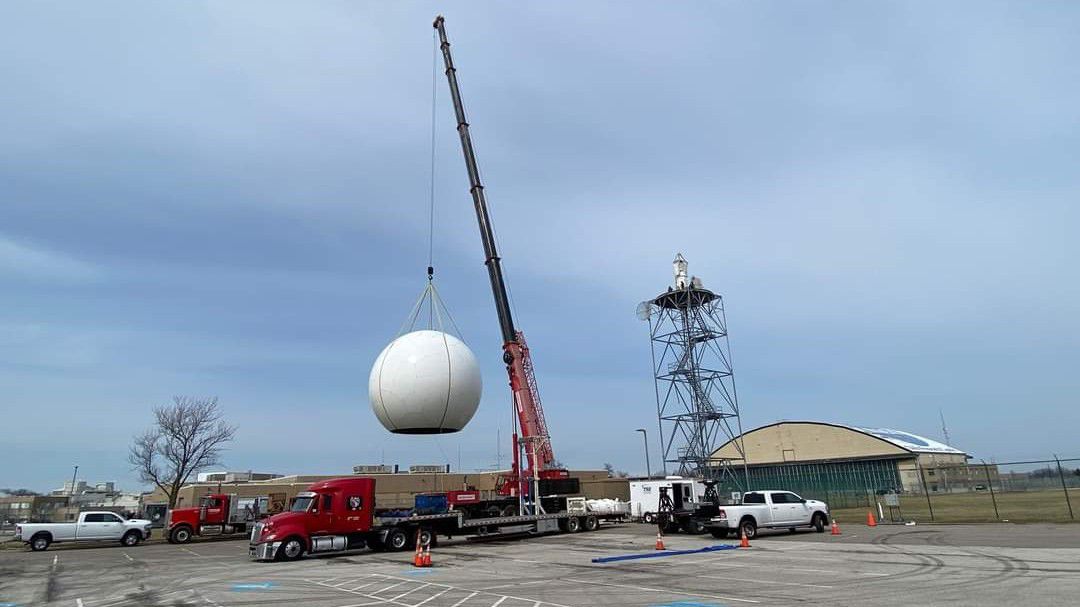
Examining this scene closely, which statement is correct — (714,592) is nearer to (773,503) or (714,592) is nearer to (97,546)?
(773,503)

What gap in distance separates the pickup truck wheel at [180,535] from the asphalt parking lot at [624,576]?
1084cm

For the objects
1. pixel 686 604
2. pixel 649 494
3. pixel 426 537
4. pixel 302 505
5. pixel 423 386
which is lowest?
pixel 686 604

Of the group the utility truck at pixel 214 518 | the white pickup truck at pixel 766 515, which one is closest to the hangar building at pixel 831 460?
the white pickup truck at pixel 766 515

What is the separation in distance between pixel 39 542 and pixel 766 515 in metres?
33.1

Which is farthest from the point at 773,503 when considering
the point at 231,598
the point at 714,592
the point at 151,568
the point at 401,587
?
the point at 151,568

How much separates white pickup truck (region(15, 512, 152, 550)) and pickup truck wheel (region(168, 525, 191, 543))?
117 cm

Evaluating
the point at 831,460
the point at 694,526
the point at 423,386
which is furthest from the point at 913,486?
the point at 423,386

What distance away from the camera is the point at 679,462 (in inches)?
1718

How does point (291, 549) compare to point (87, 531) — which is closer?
point (291, 549)

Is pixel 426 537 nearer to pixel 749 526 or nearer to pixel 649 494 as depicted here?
pixel 749 526

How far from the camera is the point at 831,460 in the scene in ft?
205

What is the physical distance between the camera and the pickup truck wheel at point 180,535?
32.9 meters

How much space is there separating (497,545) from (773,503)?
1078cm

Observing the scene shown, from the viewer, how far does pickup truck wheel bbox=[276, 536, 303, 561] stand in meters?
20.5
